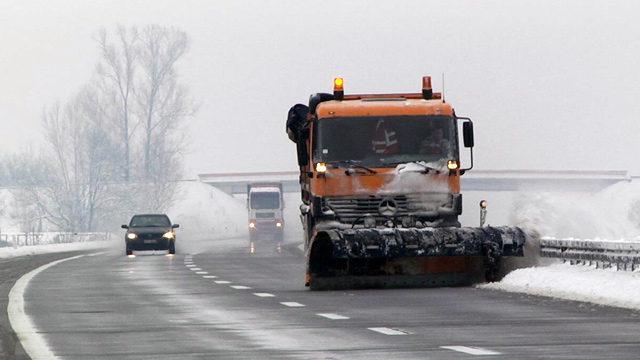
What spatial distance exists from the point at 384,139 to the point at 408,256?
2229 millimetres

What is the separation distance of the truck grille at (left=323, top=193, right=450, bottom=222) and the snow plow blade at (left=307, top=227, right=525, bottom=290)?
2.77ft

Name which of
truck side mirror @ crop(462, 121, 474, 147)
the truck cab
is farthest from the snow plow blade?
the truck cab

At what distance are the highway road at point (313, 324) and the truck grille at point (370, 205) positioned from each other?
48.9 inches

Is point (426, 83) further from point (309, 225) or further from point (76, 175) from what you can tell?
point (76, 175)

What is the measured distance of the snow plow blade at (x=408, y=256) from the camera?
1984 centimetres

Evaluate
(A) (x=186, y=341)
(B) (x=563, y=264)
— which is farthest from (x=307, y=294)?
(A) (x=186, y=341)

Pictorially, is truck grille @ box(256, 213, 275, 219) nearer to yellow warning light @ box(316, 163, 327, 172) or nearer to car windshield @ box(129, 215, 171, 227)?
car windshield @ box(129, 215, 171, 227)

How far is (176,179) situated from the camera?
4301 inches

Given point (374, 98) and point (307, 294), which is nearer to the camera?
point (307, 294)

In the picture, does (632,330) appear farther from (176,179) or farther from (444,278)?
(176,179)

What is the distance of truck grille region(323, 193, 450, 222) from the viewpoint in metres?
21.1

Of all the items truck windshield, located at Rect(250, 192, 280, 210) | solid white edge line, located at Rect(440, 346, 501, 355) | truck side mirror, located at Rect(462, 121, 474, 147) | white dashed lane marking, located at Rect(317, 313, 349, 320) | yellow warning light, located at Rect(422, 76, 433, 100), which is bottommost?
solid white edge line, located at Rect(440, 346, 501, 355)

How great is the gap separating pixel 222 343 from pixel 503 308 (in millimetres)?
4806

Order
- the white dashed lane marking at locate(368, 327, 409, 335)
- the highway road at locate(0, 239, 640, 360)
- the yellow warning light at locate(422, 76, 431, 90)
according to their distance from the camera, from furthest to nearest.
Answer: the yellow warning light at locate(422, 76, 431, 90), the white dashed lane marking at locate(368, 327, 409, 335), the highway road at locate(0, 239, 640, 360)
